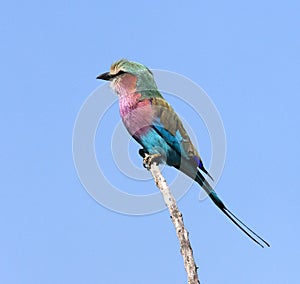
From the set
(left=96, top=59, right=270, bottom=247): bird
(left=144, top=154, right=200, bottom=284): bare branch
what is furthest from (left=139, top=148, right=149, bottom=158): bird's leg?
(left=144, top=154, right=200, bottom=284): bare branch

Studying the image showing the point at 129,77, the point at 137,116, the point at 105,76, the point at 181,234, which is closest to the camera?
the point at 181,234

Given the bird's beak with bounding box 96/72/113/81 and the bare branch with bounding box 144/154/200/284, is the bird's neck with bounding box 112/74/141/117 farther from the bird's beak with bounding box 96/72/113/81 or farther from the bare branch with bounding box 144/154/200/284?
the bare branch with bounding box 144/154/200/284

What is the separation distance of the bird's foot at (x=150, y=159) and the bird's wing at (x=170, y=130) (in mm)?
202

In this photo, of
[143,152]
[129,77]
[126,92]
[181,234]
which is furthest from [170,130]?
[181,234]

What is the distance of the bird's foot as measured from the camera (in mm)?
5833

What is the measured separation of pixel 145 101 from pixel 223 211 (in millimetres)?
1384

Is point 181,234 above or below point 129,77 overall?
below

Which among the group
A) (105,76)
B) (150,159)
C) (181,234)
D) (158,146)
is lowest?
(181,234)

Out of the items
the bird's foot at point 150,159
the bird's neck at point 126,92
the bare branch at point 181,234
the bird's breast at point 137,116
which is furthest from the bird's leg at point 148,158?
the bare branch at point 181,234

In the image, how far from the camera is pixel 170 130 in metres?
A: 6.17

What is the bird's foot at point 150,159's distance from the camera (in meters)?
5.83

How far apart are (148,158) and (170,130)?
0.42 metres

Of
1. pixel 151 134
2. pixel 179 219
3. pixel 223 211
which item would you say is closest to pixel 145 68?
pixel 151 134

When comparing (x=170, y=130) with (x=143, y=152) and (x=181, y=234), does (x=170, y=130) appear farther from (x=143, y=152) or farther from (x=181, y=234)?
(x=181, y=234)
